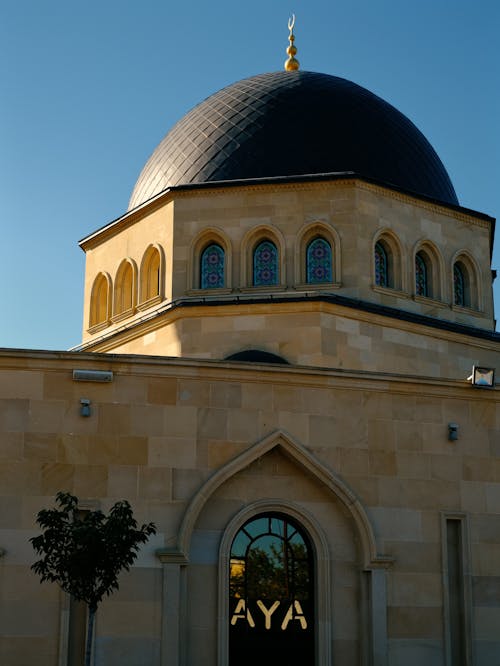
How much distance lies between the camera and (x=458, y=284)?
24328mm

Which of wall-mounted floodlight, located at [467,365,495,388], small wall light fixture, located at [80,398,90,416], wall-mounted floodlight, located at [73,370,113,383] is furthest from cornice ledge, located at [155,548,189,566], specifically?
wall-mounted floodlight, located at [467,365,495,388]

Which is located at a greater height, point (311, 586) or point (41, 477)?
point (41, 477)

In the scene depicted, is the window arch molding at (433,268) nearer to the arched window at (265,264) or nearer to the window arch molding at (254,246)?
the window arch molding at (254,246)

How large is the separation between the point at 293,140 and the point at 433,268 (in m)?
4.01

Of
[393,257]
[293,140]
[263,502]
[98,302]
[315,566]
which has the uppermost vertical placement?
[293,140]

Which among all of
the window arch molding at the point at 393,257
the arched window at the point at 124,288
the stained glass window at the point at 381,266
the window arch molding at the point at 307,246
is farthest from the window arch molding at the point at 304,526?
the arched window at the point at 124,288

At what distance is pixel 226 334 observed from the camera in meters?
21.8

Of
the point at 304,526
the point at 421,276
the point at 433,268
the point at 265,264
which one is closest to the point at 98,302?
the point at 265,264

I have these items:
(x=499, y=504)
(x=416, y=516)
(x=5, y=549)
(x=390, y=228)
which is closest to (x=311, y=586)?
(x=416, y=516)

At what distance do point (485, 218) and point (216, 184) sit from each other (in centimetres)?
602

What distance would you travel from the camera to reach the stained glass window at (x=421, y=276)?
23453mm

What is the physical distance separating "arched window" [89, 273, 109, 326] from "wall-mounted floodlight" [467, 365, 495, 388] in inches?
395

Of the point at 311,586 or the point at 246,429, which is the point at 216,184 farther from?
the point at 311,586

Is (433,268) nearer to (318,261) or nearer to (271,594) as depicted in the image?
(318,261)
